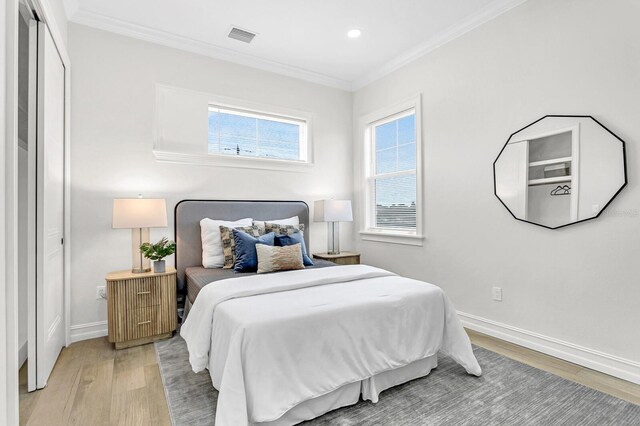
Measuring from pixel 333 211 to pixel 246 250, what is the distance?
1372 millimetres

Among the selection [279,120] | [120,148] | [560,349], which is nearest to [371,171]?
[279,120]

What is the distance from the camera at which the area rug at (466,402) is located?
1.79m

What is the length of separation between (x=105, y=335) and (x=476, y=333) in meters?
3.33

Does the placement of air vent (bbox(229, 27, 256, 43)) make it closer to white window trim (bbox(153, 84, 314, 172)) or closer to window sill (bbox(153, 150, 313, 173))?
white window trim (bbox(153, 84, 314, 172))

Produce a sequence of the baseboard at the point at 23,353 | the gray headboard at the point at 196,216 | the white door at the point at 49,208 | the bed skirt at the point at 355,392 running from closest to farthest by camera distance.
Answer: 1. the bed skirt at the point at 355,392
2. the white door at the point at 49,208
3. the baseboard at the point at 23,353
4. the gray headboard at the point at 196,216

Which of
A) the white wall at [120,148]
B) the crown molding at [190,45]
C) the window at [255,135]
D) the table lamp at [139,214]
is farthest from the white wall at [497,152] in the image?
the table lamp at [139,214]

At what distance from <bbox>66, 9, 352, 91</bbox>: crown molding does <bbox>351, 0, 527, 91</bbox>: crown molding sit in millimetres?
485

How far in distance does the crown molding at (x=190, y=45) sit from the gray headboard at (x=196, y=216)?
5.13 ft

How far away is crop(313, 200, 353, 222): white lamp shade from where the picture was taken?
13.2 ft

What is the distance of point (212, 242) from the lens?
326 cm

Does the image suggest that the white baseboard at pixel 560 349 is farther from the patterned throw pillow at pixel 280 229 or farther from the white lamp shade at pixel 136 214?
the white lamp shade at pixel 136 214

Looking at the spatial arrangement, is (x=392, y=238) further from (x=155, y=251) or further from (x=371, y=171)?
(x=155, y=251)
